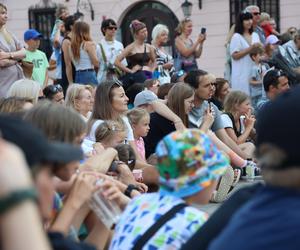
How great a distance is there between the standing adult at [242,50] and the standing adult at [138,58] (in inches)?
64.1

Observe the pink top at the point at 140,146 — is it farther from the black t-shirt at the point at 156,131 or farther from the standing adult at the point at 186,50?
the standing adult at the point at 186,50

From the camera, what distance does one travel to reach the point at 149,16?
865 inches

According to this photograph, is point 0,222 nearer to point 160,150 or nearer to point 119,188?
point 160,150

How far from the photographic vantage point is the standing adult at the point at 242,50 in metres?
11.6

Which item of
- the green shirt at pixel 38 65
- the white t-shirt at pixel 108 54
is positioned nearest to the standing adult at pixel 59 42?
the green shirt at pixel 38 65

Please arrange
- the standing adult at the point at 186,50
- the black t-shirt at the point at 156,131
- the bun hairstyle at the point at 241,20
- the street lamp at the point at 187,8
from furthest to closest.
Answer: the street lamp at the point at 187,8 → the standing adult at the point at 186,50 → the bun hairstyle at the point at 241,20 → the black t-shirt at the point at 156,131

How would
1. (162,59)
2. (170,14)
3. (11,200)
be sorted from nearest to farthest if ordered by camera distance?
(11,200) < (162,59) < (170,14)

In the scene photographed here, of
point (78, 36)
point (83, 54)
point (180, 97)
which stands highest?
point (78, 36)

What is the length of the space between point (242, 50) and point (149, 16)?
1069 centimetres

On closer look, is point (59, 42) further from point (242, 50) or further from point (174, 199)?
point (174, 199)

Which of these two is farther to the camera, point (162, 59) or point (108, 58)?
point (162, 59)

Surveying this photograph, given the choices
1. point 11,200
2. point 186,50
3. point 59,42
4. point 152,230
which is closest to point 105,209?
point 152,230

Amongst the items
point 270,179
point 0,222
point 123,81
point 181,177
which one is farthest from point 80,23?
point 0,222

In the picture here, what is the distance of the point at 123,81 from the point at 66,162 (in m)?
8.50
